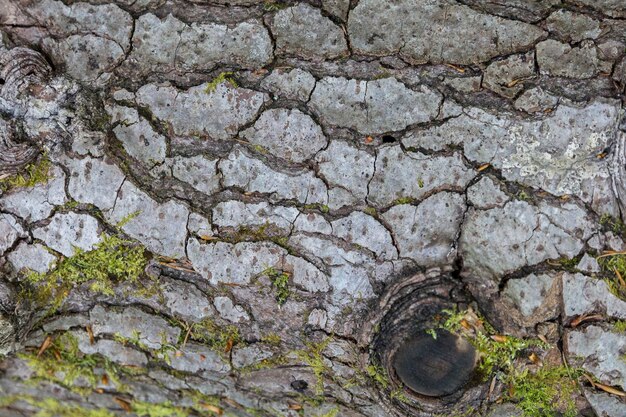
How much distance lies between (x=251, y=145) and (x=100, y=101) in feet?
1.51

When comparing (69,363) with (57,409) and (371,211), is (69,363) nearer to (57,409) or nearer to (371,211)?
(57,409)

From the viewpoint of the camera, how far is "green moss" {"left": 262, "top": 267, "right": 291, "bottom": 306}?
64.6 inches

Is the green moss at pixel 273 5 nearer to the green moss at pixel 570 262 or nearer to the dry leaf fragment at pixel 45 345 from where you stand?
the green moss at pixel 570 262

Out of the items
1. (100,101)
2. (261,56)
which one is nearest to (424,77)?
(261,56)

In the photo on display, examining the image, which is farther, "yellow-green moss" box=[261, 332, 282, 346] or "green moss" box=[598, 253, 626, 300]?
"yellow-green moss" box=[261, 332, 282, 346]

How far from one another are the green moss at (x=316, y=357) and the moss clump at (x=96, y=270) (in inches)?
22.3

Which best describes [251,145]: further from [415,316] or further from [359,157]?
[415,316]

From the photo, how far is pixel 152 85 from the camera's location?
63.1 inches

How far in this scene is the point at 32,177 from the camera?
1.66 m

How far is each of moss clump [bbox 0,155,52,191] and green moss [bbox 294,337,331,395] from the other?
94cm

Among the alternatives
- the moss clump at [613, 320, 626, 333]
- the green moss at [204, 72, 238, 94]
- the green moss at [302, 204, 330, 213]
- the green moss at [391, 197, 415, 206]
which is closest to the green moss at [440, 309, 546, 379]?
the moss clump at [613, 320, 626, 333]

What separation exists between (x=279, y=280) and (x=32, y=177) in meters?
0.80

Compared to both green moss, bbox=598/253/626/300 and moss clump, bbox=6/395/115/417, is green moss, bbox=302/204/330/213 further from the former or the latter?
moss clump, bbox=6/395/115/417

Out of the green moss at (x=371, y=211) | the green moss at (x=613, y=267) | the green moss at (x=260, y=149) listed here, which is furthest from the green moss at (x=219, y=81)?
the green moss at (x=613, y=267)
